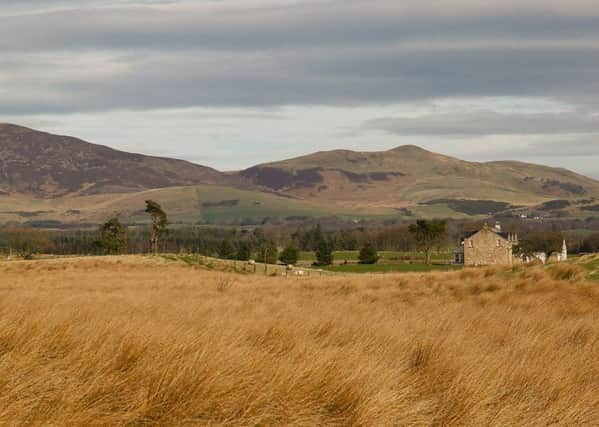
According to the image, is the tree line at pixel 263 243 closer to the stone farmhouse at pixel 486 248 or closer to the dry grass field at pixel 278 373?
the stone farmhouse at pixel 486 248

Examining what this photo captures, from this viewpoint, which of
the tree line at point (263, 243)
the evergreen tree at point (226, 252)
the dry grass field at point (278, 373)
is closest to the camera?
the dry grass field at point (278, 373)

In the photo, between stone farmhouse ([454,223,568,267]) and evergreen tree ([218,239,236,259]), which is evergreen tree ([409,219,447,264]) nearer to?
stone farmhouse ([454,223,568,267])

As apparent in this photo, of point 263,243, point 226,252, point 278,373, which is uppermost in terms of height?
point 278,373

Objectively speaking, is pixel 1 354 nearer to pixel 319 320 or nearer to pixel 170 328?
pixel 170 328

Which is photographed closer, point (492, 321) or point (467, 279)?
point (492, 321)

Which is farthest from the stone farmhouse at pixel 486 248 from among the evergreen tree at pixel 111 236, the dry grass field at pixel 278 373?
the dry grass field at pixel 278 373

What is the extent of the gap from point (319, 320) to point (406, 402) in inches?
161

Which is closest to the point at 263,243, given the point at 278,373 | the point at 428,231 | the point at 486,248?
the point at 428,231

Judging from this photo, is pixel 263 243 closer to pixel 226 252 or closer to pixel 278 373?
pixel 226 252

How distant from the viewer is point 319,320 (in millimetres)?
10508

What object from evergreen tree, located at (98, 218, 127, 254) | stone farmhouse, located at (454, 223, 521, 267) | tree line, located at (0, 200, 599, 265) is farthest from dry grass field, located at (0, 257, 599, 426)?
stone farmhouse, located at (454, 223, 521, 267)

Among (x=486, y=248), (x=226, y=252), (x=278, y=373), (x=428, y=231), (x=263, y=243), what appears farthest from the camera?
(x=263, y=243)

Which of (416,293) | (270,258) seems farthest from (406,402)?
(270,258)

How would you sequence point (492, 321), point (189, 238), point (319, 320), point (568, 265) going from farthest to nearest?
1. point (189, 238)
2. point (568, 265)
3. point (492, 321)
4. point (319, 320)
